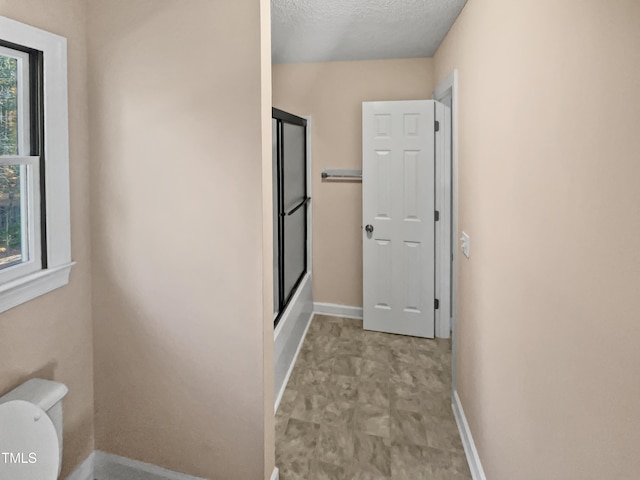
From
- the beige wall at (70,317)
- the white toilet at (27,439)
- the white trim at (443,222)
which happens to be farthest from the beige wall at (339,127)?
the white toilet at (27,439)

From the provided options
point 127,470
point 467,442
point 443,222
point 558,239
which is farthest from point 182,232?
point 443,222

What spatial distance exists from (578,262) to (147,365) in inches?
67.6

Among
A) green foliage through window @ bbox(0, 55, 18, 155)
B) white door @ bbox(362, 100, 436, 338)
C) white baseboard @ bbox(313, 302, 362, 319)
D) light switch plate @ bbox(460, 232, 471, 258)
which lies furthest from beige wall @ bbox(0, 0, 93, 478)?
white baseboard @ bbox(313, 302, 362, 319)

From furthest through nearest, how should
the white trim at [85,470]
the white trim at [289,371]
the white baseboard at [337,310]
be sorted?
the white baseboard at [337,310]
the white trim at [289,371]
the white trim at [85,470]

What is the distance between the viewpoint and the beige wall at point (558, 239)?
0.81 m

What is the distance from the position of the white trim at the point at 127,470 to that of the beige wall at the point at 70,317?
9 cm

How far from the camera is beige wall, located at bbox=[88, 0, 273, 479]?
1.61 metres

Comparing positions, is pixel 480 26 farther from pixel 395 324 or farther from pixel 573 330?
pixel 395 324

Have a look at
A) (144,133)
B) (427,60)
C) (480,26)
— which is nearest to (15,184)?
(144,133)

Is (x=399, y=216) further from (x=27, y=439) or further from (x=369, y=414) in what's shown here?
(x=27, y=439)

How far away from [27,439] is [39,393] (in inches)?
7.5

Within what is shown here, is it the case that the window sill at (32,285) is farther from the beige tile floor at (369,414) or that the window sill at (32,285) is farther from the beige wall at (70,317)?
the beige tile floor at (369,414)

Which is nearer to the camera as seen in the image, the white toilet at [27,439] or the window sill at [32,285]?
the white toilet at [27,439]

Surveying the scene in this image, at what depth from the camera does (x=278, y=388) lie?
2.58m
